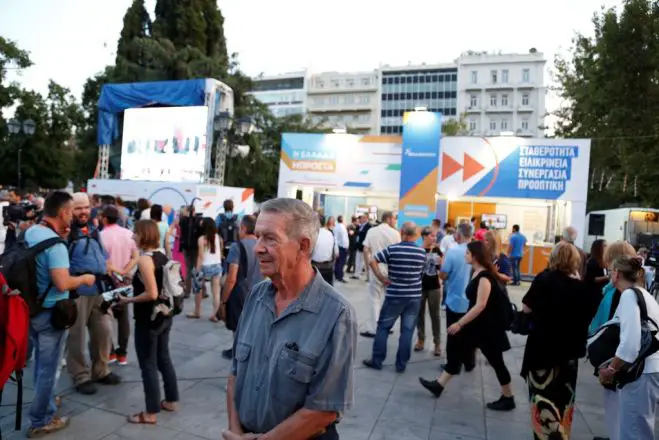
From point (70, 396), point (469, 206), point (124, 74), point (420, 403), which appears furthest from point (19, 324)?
point (124, 74)

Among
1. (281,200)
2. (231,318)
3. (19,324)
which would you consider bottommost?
(231,318)

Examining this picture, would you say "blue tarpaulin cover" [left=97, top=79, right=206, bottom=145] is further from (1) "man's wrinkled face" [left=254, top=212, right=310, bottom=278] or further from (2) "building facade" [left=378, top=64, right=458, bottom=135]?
(2) "building facade" [left=378, top=64, right=458, bottom=135]

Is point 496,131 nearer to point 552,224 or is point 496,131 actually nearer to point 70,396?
point 552,224

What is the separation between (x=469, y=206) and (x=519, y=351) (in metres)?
9.91

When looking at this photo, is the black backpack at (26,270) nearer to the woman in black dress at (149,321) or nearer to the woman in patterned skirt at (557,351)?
the woman in black dress at (149,321)

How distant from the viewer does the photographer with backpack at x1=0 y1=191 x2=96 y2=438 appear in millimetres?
3121

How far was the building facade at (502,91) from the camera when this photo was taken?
63750 mm

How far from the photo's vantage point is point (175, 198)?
45.7 feet

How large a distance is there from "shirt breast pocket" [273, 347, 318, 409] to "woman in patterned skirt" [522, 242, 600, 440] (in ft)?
8.34

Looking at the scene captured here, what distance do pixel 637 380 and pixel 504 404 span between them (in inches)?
62.6

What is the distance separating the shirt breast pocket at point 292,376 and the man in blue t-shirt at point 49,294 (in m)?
2.38

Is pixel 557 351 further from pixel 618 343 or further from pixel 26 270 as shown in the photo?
pixel 26 270

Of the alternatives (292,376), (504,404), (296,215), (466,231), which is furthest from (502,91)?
(292,376)

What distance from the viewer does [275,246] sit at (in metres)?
1.62
